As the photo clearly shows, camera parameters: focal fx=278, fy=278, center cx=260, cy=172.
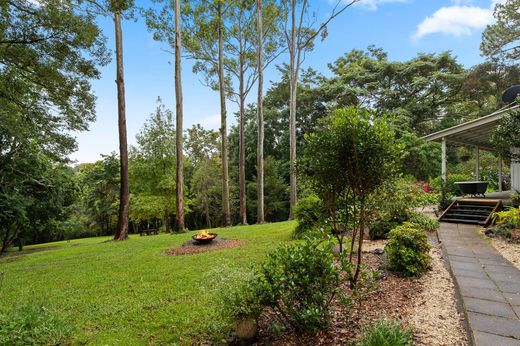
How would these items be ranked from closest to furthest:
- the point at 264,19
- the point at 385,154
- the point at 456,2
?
the point at 385,154 < the point at 456,2 < the point at 264,19

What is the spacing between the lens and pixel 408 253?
3.86 meters

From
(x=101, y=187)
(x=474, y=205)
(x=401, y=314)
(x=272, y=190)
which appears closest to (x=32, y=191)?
(x=101, y=187)

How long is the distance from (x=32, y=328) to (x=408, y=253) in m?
4.41

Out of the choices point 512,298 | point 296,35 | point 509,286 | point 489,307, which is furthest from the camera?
point 296,35

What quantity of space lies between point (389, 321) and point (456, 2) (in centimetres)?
1479

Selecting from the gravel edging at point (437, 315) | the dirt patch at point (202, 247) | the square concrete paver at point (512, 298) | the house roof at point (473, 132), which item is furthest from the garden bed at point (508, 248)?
the dirt patch at point (202, 247)

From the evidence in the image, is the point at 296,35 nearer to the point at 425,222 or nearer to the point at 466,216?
the point at 466,216

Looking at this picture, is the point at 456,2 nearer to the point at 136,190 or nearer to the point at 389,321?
the point at 389,321

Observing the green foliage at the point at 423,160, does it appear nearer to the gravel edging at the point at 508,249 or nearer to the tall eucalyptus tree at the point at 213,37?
the tall eucalyptus tree at the point at 213,37

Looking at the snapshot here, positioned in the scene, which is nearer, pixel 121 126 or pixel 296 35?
pixel 121 126

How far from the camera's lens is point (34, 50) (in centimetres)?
665

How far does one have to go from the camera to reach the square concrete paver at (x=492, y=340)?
2.17m

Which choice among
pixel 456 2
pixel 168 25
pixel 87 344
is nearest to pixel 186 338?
pixel 87 344

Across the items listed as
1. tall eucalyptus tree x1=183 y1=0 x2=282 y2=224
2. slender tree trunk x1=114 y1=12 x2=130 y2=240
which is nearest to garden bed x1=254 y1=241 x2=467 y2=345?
slender tree trunk x1=114 y1=12 x2=130 y2=240
